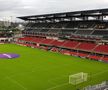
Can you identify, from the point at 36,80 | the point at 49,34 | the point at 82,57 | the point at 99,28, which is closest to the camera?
the point at 36,80

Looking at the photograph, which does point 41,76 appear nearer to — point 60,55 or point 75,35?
point 60,55

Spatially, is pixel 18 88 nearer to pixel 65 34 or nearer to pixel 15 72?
pixel 15 72

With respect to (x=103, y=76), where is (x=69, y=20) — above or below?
above

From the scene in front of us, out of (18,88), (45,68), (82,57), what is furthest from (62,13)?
Answer: (18,88)

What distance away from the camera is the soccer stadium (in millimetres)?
30809

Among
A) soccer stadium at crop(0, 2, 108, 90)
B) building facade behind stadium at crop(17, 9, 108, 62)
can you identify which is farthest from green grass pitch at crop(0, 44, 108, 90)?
building facade behind stadium at crop(17, 9, 108, 62)

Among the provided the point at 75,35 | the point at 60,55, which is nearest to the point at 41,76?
the point at 60,55

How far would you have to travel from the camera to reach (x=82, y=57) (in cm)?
5544

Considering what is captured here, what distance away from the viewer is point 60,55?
5875 cm

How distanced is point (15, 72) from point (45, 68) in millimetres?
6944

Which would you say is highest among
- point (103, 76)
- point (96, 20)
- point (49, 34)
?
point (96, 20)

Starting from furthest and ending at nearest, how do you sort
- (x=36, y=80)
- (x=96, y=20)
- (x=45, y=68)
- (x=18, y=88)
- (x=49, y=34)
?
(x=49, y=34) < (x=96, y=20) < (x=45, y=68) < (x=36, y=80) < (x=18, y=88)

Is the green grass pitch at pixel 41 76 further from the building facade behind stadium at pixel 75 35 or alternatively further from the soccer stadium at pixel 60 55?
the building facade behind stadium at pixel 75 35

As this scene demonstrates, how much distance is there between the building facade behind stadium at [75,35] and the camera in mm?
57928
